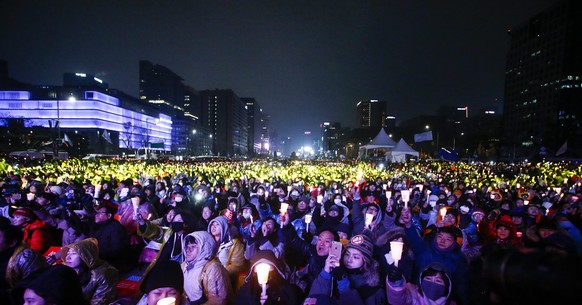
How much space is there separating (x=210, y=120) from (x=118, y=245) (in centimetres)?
17610

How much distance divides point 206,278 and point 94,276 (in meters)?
1.05

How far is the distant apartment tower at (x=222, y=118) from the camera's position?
554 ft

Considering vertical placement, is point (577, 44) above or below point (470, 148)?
above

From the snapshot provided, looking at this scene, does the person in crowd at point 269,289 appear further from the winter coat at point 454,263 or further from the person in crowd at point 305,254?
the winter coat at point 454,263

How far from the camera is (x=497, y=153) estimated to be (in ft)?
165

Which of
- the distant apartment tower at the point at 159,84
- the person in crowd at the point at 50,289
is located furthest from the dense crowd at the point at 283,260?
the distant apartment tower at the point at 159,84

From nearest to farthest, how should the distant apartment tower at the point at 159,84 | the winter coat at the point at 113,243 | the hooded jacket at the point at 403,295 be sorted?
the hooded jacket at the point at 403,295, the winter coat at the point at 113,243, the distant apartment tower at the point at 159,84

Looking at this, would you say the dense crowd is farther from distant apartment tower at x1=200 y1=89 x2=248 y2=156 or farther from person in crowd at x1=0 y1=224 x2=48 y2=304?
distant apartment tower at x1=200 y1=89 x2=248 y2=156

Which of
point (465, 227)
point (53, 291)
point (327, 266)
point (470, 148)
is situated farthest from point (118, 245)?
point (470, 148)

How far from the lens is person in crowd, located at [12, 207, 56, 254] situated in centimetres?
496

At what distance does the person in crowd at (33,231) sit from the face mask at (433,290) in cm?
518

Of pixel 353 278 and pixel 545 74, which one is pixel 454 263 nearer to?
pixel 353 278

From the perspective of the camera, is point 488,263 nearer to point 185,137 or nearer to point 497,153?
point 497,153

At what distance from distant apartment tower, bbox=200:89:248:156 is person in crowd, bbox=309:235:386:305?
162 metres
